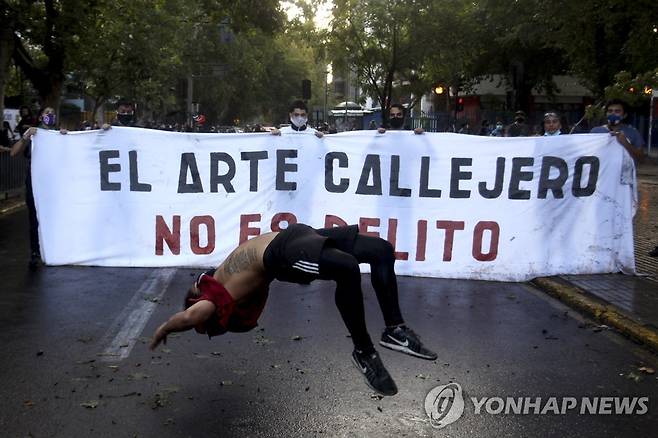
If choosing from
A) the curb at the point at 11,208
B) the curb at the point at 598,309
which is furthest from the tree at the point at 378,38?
the curb at the point at 598,309

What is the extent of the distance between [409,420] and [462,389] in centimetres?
67

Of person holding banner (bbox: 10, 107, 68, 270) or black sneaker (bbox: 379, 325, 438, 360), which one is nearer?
black sneaker (bbox: 379, 325, 438, 360)

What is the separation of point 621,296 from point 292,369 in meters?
3.87

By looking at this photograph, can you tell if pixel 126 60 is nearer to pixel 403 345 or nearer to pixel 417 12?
pixel 417 12

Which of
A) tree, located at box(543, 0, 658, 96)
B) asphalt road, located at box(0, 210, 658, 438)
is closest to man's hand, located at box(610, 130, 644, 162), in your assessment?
asphalt road, located at box(0, 210, 658, 438)

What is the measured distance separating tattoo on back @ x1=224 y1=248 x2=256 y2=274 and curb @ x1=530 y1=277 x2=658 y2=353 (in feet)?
11.1

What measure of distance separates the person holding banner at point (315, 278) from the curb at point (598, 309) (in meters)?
2.63

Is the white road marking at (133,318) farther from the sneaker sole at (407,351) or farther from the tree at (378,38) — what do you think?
the tree at (378,38)

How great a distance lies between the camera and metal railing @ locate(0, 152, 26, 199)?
53.9 feet

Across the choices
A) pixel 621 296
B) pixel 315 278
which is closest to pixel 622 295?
pixel 621 296

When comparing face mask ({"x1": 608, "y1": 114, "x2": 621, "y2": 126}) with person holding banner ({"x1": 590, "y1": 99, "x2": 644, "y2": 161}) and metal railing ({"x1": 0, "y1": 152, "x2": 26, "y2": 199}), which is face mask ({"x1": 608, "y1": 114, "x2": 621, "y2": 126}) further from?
metal railing ({"x1": 0, "y1": 152, "x2": 26, "y2": 199})

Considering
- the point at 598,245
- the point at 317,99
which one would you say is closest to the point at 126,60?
the point at 598,245

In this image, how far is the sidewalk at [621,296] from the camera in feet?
20.6

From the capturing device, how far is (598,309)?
686 centimetres
